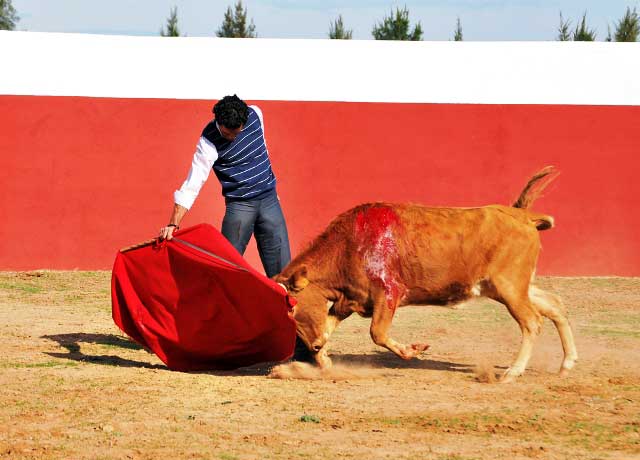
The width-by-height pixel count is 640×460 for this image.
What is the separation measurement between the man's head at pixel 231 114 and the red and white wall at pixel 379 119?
638 centimetres

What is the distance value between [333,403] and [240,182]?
1842 millimetres

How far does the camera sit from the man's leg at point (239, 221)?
7312 millimetres

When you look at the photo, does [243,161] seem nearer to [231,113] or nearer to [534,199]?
[231,113]

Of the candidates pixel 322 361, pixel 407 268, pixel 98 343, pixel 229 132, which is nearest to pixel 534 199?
pixel 407 268

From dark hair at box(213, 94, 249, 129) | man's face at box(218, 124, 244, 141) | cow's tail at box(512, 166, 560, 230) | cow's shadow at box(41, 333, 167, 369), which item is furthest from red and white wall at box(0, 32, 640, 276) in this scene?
dark hair at box(213, 94, 249, 129)

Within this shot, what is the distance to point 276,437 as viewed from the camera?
525 centimetres

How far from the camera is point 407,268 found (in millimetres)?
7141

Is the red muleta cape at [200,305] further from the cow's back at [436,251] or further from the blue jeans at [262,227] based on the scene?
the cow's back at [436,251]

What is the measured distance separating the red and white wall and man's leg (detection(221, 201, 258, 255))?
19.4ft

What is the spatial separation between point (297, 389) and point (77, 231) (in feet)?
23.7

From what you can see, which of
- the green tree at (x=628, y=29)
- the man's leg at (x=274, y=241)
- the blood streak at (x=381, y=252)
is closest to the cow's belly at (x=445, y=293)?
the blood streak at (x=381, y=252)

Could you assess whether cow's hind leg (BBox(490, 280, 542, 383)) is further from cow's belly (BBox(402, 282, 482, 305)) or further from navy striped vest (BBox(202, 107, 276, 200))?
navy striped vest (BBox(202, 107, 276, 200))

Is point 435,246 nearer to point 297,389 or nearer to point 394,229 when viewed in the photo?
point 394,229

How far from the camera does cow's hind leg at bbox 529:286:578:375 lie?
23.6ft
